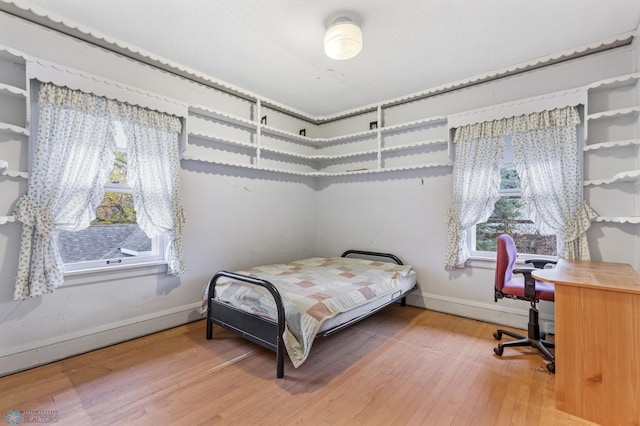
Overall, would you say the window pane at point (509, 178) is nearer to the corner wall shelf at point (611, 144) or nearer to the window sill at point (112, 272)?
the corner wall shelf at point (611, 144)

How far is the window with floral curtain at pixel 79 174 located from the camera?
85.7 inches

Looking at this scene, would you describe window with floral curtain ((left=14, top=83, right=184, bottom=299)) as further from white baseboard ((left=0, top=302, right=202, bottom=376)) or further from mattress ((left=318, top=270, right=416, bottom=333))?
mattress ((left=318, top=270, right=416, bottom=333))

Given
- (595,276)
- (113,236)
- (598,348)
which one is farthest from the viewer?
(113,236)

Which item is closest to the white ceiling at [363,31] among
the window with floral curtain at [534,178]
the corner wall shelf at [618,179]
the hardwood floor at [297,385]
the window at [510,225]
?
the window with floral curtain at [534,178]

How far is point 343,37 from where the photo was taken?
85.2 inches

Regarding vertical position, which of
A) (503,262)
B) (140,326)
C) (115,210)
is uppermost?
(115,210)

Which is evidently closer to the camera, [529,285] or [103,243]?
[529,285]

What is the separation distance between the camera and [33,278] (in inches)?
84.7

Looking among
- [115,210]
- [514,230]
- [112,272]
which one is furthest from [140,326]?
[514,230]

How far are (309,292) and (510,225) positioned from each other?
7.62 ft

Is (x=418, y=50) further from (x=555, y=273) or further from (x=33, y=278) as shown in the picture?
(x=33, y=278)

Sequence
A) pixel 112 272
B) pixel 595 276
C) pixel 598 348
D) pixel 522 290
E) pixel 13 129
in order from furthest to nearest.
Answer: pixel 112 272, pixel 522 290, pixel 13 129, pixel 595 276, pixel 598 348

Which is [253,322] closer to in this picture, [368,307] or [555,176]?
[368,307]

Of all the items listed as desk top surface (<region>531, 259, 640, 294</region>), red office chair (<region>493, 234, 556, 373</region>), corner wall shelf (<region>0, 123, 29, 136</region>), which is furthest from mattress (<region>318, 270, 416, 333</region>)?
corner wall shelf (<region>0, 123, 29, 136</region>)
